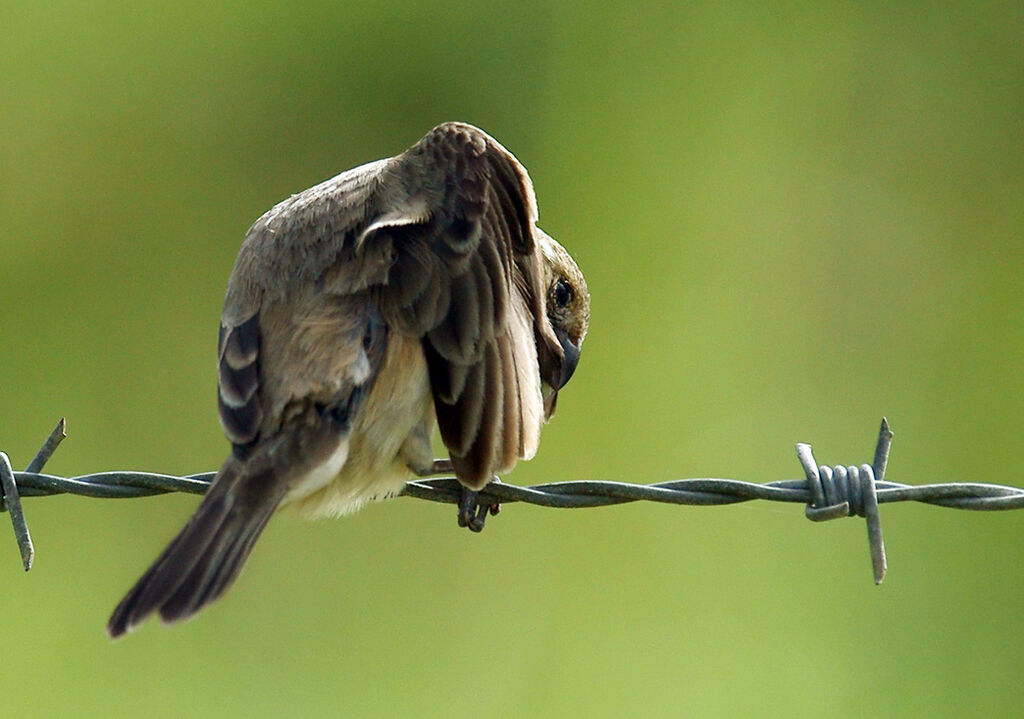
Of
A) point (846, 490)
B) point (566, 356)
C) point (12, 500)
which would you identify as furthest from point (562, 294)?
point (12, 500)

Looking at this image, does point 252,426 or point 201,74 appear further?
point 201,74

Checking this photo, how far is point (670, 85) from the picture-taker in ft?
33.7

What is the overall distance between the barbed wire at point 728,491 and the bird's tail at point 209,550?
0.12 metres

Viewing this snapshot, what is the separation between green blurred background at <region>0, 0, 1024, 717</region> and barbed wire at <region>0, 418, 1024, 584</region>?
3969mm

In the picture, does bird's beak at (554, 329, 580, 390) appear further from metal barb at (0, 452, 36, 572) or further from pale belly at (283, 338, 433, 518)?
metal barb at (0, 452, 36, 572)

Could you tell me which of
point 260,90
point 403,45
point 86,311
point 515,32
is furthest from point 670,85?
point 86,311

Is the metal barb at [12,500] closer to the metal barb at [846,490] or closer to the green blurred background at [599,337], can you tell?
the metal barb at [846,490]

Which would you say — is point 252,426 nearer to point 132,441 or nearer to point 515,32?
point 132,441

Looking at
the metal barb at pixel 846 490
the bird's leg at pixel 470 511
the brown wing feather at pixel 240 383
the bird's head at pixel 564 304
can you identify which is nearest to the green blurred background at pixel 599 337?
the bird's head at pixel 564 304

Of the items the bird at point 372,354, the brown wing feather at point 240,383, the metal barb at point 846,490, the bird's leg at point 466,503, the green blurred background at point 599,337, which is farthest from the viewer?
the green blurred background at point 599,337

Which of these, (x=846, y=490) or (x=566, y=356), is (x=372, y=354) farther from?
(x=846, y=490)

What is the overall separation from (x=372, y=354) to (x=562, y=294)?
1573mm

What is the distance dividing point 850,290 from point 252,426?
633 cm

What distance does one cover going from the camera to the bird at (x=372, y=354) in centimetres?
394
